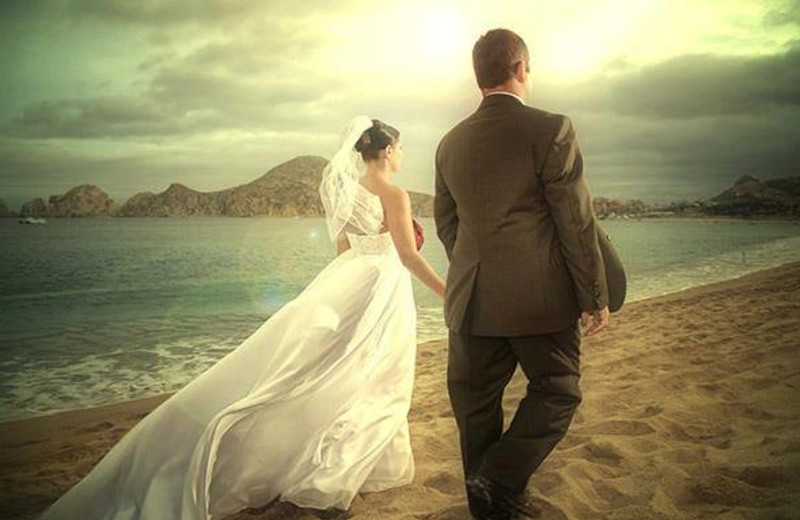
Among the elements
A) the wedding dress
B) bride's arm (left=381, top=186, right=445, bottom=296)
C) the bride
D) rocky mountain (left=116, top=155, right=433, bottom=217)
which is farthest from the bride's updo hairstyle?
rocky mountain (left=116, top=155, right=433, bottom=217)

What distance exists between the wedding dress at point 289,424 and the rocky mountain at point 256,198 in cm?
4649

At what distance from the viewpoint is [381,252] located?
2.78 meters

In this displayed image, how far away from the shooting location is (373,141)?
279 cm

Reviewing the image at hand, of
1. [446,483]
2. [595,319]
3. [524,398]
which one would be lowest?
[446,483]

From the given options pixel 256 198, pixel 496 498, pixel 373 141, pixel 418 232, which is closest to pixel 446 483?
pixel 496 498

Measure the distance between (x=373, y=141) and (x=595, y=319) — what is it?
1474 mm

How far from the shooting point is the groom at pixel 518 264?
179 cm

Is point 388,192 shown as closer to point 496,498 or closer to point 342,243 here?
point 342,243

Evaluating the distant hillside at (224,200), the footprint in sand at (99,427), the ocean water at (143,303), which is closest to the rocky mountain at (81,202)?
the distant hillside at (224,200)

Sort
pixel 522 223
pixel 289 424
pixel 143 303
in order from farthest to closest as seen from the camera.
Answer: pixel 143 303, pixel 289 424, pixel 522 223

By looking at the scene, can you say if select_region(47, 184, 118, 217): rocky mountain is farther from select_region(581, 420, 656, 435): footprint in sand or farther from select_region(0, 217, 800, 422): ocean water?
select_region(581, 420, 656, 435): footprint in sand

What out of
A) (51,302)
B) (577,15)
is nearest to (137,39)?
(51,302)

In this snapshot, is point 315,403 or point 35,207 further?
point 35,207

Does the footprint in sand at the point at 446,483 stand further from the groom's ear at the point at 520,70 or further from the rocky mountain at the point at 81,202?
the rocky mountain at the point at 81,202
